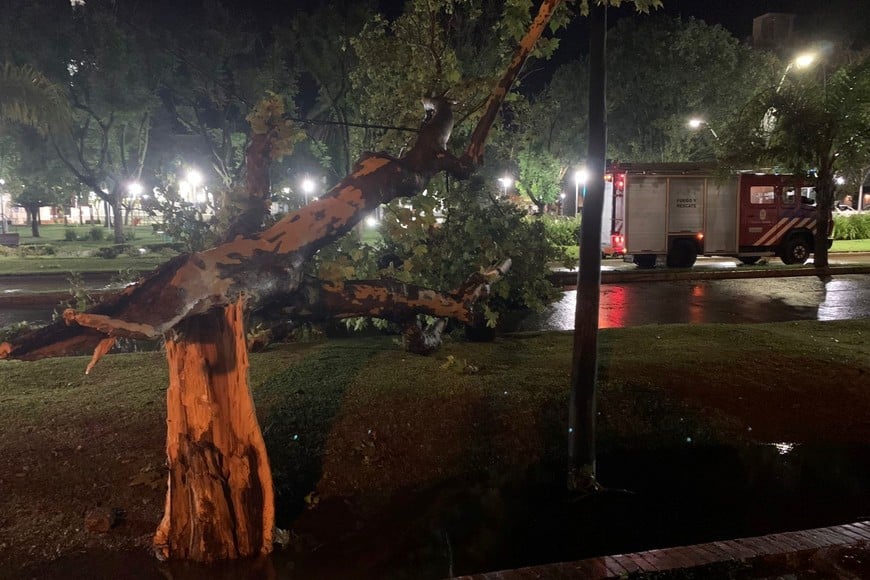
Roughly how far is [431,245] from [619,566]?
16.6 feet

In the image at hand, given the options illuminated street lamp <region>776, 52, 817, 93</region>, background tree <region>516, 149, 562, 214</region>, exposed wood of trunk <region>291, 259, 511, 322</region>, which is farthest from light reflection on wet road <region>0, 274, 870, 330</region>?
background tree <region>516, 149, 562, 214</region>

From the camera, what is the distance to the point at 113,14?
23734 millimetres

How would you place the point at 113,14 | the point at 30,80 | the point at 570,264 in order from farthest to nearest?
the point at 113,14 → the point at 30,80 → the point at 570,264

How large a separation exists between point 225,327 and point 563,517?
2.87m

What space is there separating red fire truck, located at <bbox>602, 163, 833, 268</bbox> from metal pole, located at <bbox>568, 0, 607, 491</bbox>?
48.7 feet

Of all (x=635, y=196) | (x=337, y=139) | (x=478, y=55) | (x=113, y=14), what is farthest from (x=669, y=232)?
(x=113, y=14)

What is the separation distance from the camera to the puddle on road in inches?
171

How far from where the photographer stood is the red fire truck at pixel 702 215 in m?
19.2

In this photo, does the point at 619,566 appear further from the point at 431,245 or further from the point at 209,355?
the point at 431,245

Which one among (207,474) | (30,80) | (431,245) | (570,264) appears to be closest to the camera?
(207,474)

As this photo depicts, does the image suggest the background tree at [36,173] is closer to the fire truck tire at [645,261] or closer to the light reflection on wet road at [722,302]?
the light reflection on wet road at [722,302]

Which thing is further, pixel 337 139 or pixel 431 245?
pixel 337 139

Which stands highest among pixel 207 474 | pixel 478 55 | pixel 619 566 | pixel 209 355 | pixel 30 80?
pixel 478 55

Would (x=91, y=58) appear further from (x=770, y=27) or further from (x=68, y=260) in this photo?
(x=770, y=27)
